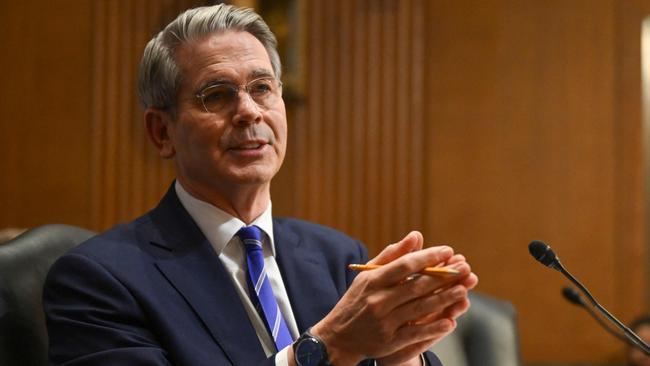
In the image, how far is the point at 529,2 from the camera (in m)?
4.24

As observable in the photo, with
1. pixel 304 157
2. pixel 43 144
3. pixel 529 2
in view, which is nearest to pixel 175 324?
pixel 304 157

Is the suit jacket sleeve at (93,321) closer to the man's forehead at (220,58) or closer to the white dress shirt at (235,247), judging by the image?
the white dress shirt at (235,247)

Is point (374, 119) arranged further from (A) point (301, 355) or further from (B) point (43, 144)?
(A) point (301, 355)

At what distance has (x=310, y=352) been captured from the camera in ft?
5.10

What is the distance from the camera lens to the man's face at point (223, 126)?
1954 millimetres

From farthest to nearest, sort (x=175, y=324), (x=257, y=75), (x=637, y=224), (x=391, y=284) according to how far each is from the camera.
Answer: (x=637, y=224)
(x=257, y=75)
(x=175, y=324)
(x=391, y=284)

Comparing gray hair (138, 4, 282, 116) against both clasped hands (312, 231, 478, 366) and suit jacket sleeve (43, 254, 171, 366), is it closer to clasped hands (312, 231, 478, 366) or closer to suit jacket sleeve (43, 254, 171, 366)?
suit jacket sleeve (43, 254, 171, 366)

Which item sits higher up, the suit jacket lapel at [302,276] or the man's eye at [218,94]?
the man's eye at [218,94]

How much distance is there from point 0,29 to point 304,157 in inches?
67.7

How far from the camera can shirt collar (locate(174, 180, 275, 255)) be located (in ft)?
6.43

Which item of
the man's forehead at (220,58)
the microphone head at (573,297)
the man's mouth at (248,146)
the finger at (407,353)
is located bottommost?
the microphone head at (573,297)

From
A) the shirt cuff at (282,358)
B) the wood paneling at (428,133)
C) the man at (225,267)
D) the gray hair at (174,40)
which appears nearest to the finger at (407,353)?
the man at (225,267)

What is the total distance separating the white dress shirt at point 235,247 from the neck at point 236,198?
0.02 m

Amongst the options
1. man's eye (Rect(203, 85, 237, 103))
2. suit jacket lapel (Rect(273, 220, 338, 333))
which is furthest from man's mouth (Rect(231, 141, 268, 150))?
suit jacket lapel (Rect(273, 220, 338, 333))
